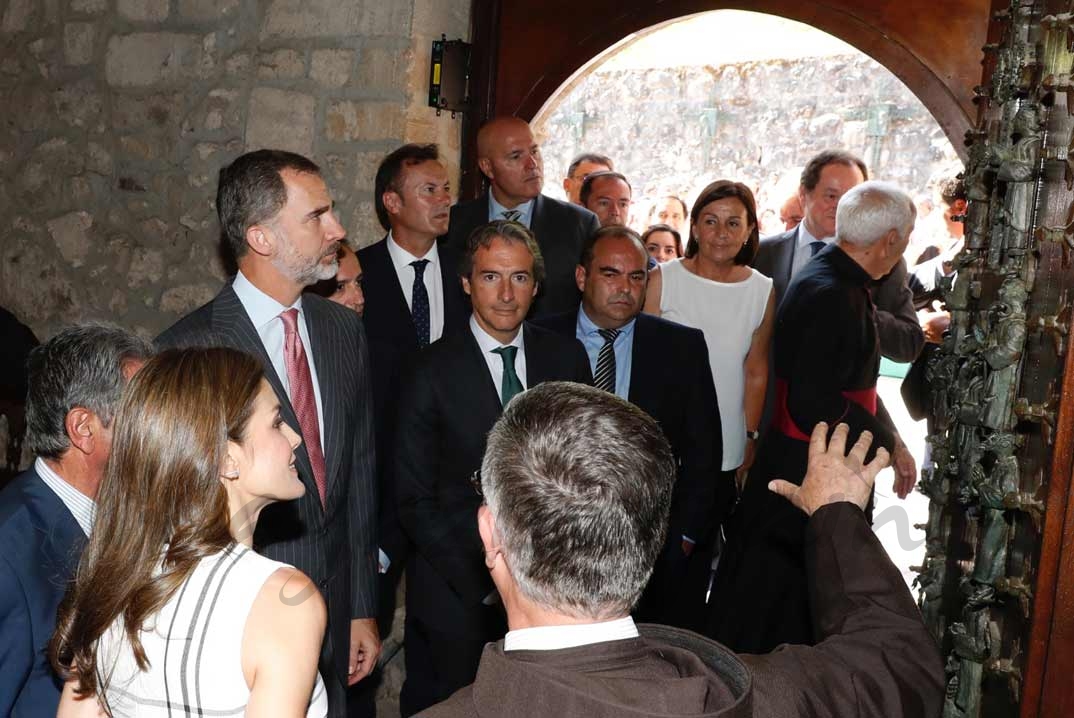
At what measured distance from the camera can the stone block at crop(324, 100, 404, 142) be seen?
3930 millimetres

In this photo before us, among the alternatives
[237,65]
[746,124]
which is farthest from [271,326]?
[746,124]

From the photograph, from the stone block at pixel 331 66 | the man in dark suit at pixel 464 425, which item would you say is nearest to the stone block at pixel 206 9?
the stone block at pixel 331 66

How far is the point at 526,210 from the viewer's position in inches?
156

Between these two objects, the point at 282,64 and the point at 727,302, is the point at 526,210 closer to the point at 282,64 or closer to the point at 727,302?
the point at 727,302

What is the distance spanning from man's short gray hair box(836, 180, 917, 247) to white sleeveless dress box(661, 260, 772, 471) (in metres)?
0.51

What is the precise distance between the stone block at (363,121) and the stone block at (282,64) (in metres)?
0.20

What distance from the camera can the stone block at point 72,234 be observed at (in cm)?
456

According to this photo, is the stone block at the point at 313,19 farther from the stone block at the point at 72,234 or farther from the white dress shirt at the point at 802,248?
the white dress shirt at the point at 802,248

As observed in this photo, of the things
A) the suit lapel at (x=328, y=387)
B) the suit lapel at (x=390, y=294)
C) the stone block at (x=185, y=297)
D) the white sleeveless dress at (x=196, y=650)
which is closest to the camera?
the white sleeveless dress at (x=196, y=650)

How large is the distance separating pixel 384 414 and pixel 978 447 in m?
1.93

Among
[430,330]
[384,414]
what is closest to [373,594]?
[384,414]

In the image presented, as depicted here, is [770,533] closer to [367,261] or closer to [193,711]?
[367,261]

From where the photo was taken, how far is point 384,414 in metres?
3.29

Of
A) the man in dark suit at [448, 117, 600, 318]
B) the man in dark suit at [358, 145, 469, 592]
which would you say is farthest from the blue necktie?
the man in dark suit at [448, 117, 600, 318]
